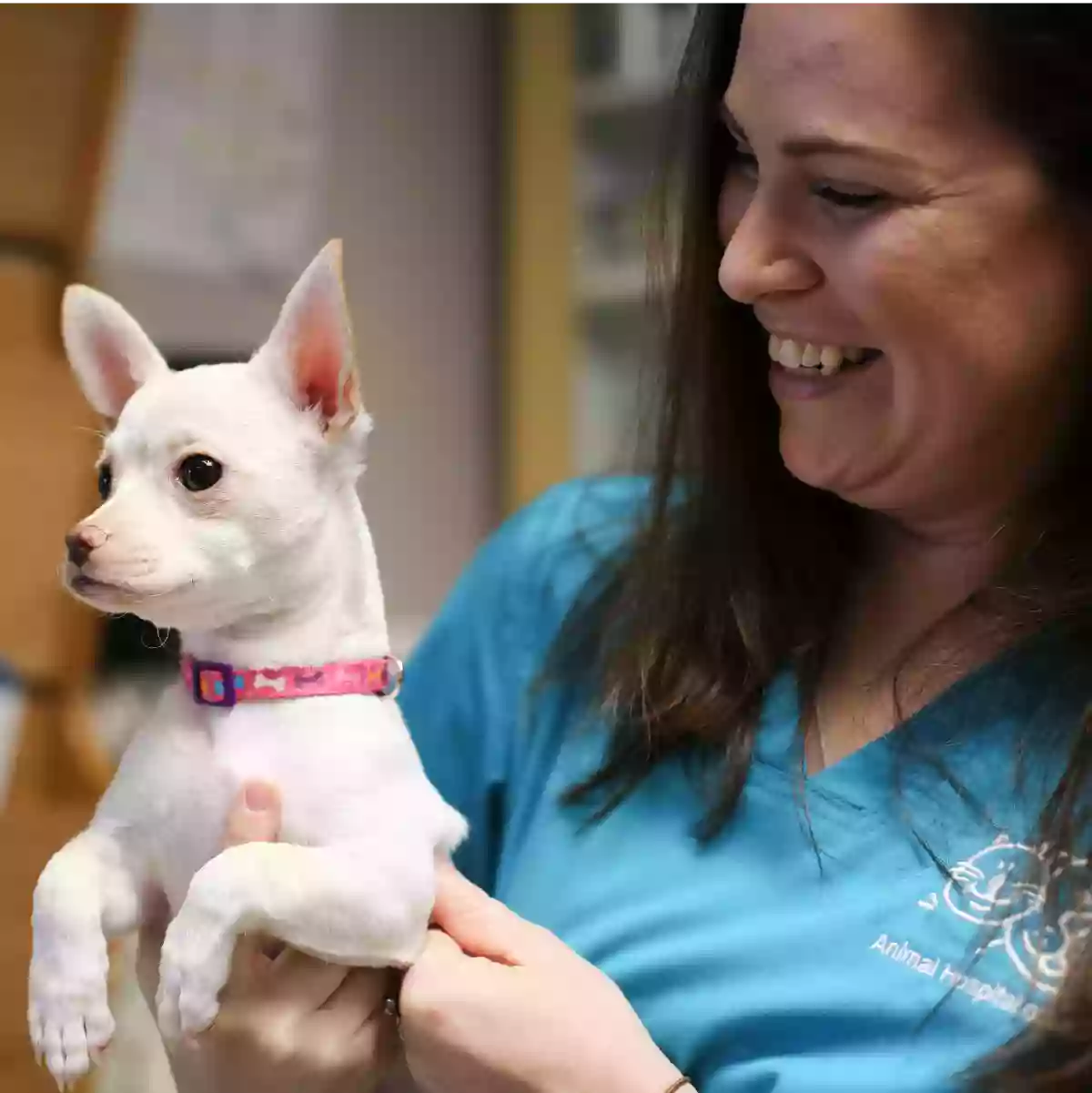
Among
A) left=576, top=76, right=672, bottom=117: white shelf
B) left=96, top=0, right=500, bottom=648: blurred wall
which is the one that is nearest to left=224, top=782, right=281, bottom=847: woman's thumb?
left=96, top=0, right=500, bottom=648: blurred wall

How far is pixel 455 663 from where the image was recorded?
37.3 inches

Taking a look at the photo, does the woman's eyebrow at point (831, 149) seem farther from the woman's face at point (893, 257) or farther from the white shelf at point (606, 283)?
the white shelf at point (606, 283)

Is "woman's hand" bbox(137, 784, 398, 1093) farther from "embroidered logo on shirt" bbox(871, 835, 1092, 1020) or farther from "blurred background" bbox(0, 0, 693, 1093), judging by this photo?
"embroidered logo on shirt" bbox(871, 835, 1092, 1020)

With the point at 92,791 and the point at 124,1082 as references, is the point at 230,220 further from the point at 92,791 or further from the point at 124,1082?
the point at 124,1082

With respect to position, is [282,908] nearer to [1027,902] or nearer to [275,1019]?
[275,1019]

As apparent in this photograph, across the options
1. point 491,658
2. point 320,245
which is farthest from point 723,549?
point 320,245

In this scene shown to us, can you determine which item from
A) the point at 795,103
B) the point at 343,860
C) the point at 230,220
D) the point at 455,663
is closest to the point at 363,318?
the point at 230,220

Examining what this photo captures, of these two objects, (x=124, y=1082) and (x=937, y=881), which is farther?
(x=124, y=1082)

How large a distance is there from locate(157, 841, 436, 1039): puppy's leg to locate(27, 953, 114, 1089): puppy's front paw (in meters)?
0.03

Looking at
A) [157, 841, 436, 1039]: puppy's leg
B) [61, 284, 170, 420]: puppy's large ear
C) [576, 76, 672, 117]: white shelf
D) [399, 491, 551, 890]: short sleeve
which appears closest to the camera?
[157, 841, 436, 1039]: puppy's leg

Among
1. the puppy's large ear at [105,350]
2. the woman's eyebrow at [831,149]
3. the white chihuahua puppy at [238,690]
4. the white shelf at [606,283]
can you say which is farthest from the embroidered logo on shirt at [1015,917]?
the white shelf at [606,283]

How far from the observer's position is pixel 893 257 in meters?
0.64

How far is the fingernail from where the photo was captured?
22.8 inches

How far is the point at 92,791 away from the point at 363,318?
805 millimetres
